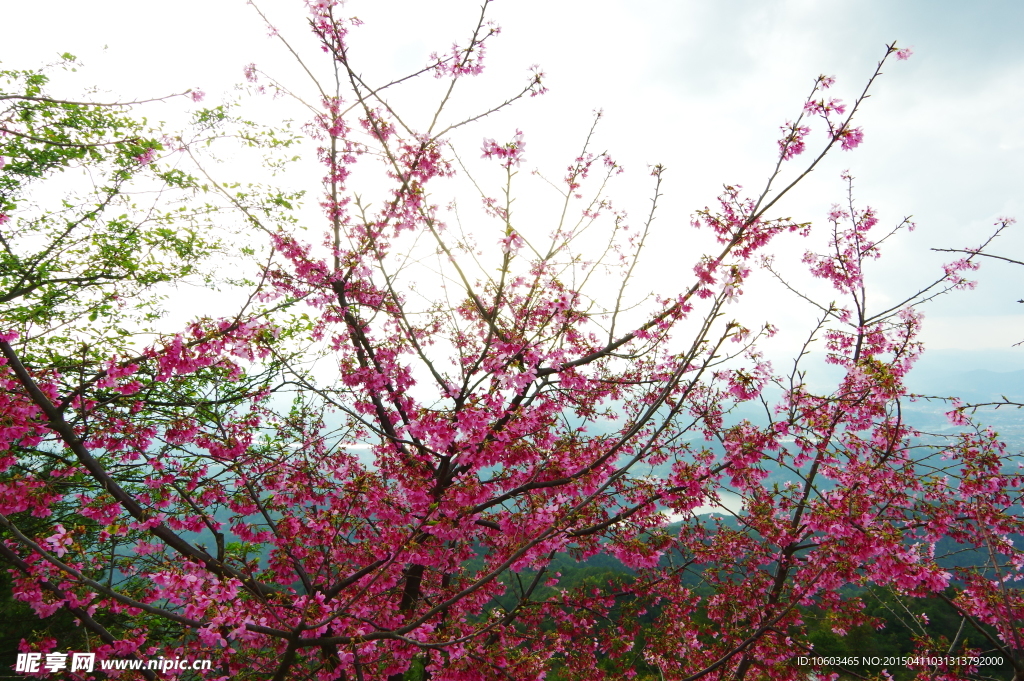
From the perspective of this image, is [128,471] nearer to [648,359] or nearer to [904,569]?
[648,359]

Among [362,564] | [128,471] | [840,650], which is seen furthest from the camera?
→ [840,650]

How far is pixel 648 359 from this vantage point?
28.4 feet

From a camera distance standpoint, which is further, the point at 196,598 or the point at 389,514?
the point at 389,514

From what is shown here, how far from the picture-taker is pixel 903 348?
7953mm

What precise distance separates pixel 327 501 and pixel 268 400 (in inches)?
93.0

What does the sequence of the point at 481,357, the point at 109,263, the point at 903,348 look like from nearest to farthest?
the point at 481,357, the point at 903,348, the point at 109,263

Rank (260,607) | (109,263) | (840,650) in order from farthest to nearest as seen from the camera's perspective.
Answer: (840,650), (109,263), (260,607)

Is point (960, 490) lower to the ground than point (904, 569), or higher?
higher

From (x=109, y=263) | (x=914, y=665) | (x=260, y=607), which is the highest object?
(x=109, y=263)

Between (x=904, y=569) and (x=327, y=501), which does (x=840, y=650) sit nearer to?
(x=904, y=569)

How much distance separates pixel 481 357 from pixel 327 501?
139 inches

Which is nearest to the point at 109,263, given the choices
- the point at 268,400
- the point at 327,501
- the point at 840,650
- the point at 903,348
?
the point at 268,400

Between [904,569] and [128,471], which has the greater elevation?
[128,471]

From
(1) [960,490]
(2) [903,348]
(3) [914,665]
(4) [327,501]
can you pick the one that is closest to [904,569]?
(3) [914,665]
